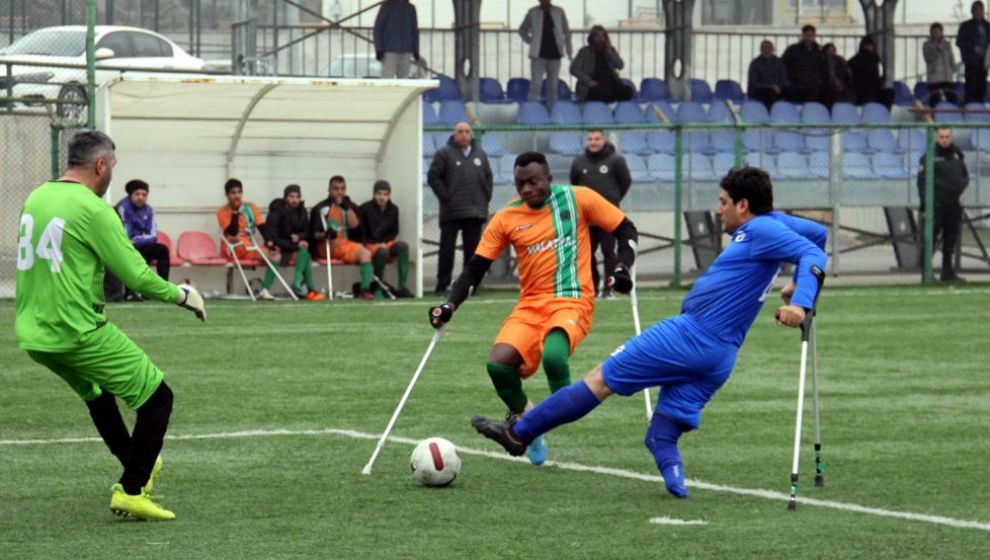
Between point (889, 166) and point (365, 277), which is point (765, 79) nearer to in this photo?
point (889, 166)

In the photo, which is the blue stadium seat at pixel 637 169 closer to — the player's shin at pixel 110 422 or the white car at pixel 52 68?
the white car at pixel 52 68

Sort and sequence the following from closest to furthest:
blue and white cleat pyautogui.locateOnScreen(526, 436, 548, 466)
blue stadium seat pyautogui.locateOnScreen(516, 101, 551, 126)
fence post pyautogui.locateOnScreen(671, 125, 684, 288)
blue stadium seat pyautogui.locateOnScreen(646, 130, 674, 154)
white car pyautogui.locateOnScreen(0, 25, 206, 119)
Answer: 1. blue and white cleat pyautogui.locateOnScreen(526, 436, 548, 466)
2. white car pyautogui.locateOnScreen(0, 25, 206, 119)
3. fence post pyautogui.locateOnScreen(671, 125, 684, 288)
4. blue stadium seat pyautogui.locateOnScreen(646, 130, 674, 154)
5. blue stadium seat pyautogui.locateOnScreen(516, 101, 551, 126)

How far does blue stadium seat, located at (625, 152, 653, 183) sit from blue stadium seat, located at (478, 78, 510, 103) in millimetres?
3635

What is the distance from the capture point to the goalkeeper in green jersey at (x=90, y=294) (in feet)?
27.2

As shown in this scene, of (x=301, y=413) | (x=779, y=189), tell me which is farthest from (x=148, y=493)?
(x=779, y=189)

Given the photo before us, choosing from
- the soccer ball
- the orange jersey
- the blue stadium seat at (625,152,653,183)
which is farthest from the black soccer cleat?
the blue stadium seat at (625,152,653,183)

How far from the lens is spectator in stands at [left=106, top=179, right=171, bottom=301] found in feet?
67.2

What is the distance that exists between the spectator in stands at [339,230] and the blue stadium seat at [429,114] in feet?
12.9

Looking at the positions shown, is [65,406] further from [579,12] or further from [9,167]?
[579,12]

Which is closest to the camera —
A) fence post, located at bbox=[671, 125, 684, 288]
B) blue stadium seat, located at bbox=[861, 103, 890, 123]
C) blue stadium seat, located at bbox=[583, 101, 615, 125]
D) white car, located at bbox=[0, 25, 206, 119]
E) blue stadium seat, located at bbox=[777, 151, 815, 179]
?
white car, located at bbox=[0, 25, 206, 119]

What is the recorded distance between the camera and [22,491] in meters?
9.38

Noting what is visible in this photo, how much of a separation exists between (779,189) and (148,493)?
57.7 feet

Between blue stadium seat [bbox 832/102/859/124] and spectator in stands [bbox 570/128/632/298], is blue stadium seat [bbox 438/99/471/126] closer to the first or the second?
spectator in stands [bbox 570/128/632/298]

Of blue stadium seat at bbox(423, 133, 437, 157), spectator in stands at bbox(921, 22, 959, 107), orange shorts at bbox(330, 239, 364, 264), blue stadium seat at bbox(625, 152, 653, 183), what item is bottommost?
orange shorts at bbox(330, 239, 364, 264)
